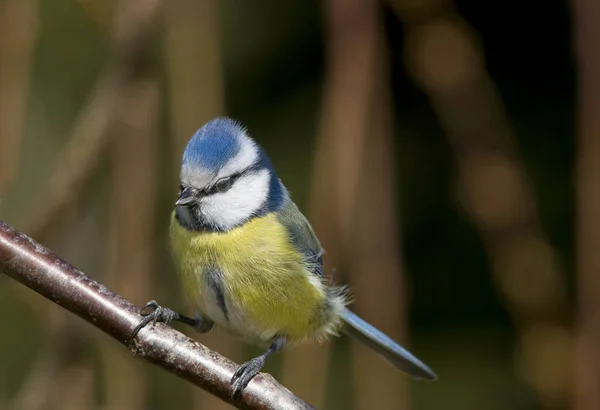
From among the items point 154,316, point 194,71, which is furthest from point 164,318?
point 194,71

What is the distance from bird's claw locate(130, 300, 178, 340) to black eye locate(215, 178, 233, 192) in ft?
0.77

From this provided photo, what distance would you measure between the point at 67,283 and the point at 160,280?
1086mm

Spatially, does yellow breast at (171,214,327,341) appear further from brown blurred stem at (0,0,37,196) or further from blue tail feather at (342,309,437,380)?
brown blurred stem at (0,0,37,196)

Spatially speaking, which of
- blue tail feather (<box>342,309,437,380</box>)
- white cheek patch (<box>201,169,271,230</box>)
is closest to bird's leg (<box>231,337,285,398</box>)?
white cheek patch (<box>201,169,271,230</box>)

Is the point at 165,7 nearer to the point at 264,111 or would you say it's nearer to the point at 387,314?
the point at 387,314

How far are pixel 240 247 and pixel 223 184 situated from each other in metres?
0.11

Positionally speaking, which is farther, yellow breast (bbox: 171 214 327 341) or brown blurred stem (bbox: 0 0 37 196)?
brown blurred stem (bbox: 0 0 37 196)

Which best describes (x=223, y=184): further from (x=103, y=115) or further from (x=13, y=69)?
(x=13, y=69)

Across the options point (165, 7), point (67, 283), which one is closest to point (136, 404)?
point (67, 283)

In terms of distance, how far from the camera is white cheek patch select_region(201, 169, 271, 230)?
1.49m

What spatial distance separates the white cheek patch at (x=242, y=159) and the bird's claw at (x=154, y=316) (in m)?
0.26

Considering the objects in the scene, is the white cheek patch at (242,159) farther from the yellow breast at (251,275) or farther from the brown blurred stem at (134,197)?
the brown blurred stem at (134,197)

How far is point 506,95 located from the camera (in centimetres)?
256

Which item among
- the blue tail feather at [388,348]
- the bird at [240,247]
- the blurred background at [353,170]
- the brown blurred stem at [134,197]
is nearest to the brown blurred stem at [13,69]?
the blurred background at [353,170]
